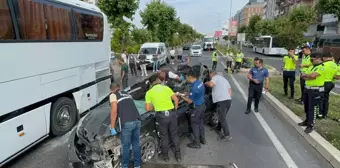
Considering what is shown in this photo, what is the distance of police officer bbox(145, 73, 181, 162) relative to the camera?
3918mm

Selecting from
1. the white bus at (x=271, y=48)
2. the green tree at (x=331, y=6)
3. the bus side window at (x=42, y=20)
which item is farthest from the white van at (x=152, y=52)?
the white bus at (x=271, y=48)

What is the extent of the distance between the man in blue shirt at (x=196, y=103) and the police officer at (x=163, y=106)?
55cm

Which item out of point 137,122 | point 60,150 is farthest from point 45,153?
point 137,122

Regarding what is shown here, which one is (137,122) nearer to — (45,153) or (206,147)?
(206,147)

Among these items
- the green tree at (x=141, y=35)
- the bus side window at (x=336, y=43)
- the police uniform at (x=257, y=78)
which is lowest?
the police uniform at (x=257, y=78)

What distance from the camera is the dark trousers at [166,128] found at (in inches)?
157

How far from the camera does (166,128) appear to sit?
4070 mm

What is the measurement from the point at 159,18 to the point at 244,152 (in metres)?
28.2

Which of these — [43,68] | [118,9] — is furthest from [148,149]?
[118,9]

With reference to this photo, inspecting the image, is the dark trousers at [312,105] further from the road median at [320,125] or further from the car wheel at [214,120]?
the car wheel at [214,120]

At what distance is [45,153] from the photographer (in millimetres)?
4699

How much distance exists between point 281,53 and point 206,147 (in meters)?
32.1

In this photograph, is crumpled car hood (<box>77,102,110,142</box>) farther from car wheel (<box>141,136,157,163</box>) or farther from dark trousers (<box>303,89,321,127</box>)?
dark trousers (<box>303,89,321,127</box>)

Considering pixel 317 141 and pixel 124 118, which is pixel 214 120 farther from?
pixel 124 118
